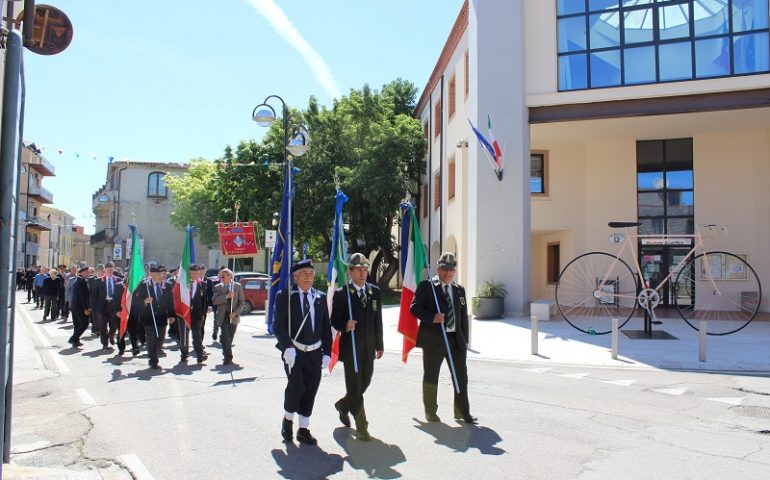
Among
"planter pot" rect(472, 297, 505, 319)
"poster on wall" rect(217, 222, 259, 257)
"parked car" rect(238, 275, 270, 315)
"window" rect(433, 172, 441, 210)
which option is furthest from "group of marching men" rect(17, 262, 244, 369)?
"window" rect(433, 172, 441, 210)

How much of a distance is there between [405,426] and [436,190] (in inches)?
865

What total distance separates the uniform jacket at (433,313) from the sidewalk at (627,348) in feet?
17.7

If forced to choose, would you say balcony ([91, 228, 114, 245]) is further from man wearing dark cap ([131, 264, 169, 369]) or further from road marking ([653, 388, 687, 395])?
road marking ([653, 388, 687, 395])

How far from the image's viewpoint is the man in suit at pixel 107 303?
44.7ft

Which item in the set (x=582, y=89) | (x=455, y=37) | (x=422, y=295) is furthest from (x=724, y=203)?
(x=422, y=295)

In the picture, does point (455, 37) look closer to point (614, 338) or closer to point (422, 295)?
point (614, 338)

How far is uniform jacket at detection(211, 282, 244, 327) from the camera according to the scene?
38.4ft

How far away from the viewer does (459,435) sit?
6.28 meters

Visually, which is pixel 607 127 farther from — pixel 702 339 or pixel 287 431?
pixel 287 431

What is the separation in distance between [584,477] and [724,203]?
19270 millimetres

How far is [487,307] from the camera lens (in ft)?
61.4

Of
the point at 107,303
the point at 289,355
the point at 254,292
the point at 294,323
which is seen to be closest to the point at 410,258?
the point at 294,323

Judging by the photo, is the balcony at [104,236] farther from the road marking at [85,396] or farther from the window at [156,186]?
the road marking at [85,396]

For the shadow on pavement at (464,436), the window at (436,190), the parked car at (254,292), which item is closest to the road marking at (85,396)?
the shadow on pavement at (464,436)
